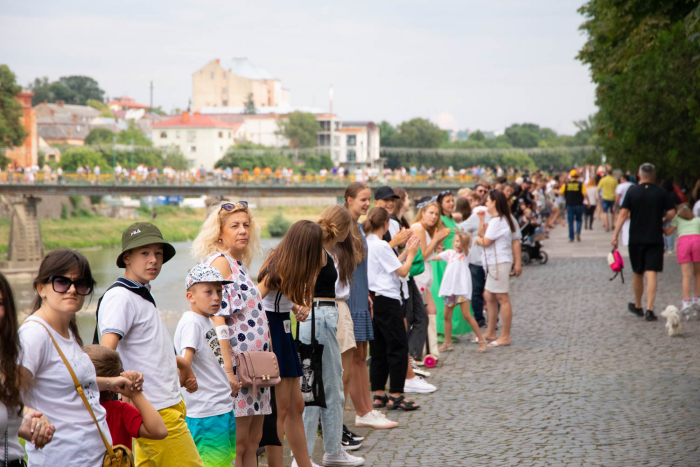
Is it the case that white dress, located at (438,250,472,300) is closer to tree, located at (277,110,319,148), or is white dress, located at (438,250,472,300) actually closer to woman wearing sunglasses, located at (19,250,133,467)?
woman wearing sunglasses, located at (19,250,133,467)

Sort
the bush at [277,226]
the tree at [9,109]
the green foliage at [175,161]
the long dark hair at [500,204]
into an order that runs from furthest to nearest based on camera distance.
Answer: the green foliage at [175,161] < the bush at [277,226] < the tree at [9,109] < the long dark hair at [500,204]

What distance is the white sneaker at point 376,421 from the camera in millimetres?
6875

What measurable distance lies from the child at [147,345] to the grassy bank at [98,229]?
61.4 m

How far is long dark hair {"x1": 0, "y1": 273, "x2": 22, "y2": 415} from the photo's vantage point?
2.90 m

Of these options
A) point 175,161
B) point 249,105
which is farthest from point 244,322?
point 249,105

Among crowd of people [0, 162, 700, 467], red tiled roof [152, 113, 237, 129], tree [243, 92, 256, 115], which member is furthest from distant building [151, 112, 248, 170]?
crowd of people [0, 162, 700, 467]

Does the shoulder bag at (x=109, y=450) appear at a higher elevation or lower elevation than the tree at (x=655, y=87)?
lower

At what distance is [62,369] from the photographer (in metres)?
3.17

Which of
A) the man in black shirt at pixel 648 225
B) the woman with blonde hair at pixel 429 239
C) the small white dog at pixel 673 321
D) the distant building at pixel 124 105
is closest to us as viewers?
the woman with blonde hair at pixel 429 239

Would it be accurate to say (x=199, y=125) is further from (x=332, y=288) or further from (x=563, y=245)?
(x=332, y=288)

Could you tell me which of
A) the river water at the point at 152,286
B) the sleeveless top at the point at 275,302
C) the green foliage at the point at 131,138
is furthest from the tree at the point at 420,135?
the sleeveless top at the point at 275,302

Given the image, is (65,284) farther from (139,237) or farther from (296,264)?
(296,264)

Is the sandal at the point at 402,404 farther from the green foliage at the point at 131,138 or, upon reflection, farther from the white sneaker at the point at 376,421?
the green foliage at the point at 131,138

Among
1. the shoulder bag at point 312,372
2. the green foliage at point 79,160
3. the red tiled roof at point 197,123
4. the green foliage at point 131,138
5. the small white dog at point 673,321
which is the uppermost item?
the red tiled roof at point 197,123
